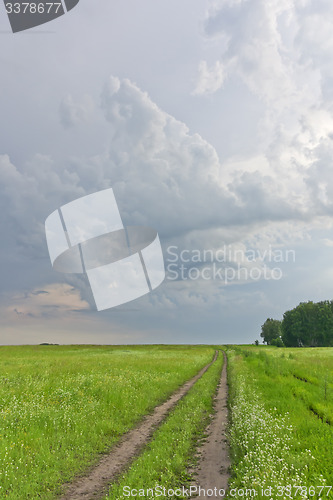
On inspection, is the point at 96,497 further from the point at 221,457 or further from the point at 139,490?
the point at 221,457

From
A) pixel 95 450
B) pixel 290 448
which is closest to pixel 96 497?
pixel 95 450

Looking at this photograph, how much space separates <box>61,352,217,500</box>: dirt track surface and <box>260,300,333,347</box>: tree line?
112 metres

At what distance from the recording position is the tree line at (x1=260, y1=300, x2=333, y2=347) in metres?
108

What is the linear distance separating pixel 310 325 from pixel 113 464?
118893mm

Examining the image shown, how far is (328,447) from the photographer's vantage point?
305 inches

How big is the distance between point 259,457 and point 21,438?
720 cm

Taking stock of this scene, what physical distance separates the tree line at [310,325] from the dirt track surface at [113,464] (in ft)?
369

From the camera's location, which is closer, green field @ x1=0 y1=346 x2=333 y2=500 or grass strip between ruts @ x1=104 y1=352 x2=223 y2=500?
green field @ x1=0 y1=346 x2=333 y2=500

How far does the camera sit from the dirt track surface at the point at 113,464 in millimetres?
6898

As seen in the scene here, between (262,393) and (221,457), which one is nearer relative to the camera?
(221,457)

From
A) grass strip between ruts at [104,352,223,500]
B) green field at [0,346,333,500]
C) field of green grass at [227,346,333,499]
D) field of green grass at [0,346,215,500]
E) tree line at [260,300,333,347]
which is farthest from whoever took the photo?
tree line at [260,300,333,347]

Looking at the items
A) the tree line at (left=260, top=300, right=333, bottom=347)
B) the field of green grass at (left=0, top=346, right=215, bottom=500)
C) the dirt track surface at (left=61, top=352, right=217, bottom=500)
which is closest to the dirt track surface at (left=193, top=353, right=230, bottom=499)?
the dirt track surface at (left=61, top=352, right=217, bottom=500)

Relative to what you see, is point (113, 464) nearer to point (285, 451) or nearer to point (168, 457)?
point (168, 457)

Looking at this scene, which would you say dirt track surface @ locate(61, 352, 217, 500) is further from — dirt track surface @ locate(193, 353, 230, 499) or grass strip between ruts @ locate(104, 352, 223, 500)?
dirt track surface @ locate(193, 353, 230, 499)
